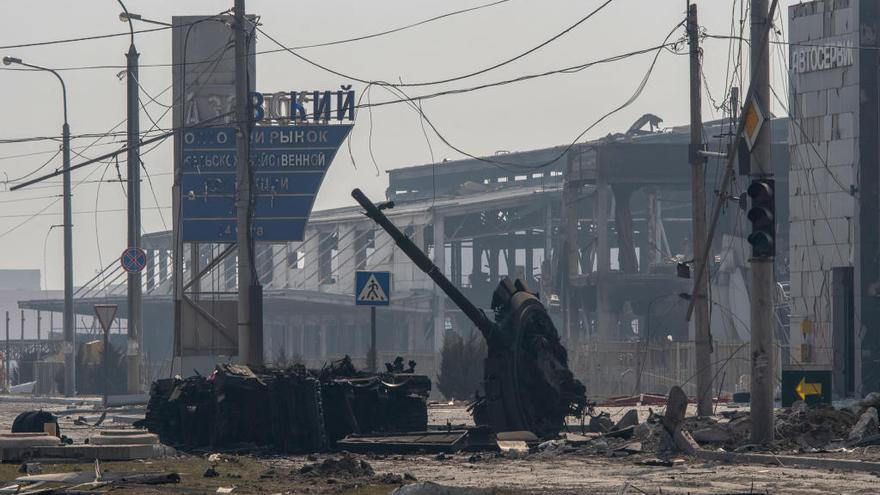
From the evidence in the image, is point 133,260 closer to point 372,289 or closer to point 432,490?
point 372,289

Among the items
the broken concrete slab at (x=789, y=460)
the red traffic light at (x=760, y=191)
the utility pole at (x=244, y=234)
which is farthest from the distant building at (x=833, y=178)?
the broken concrete slab at (x=789, y=460)

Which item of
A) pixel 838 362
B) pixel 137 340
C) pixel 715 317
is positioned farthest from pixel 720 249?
pixel 137 340

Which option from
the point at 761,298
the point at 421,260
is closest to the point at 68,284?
the point at 421,260

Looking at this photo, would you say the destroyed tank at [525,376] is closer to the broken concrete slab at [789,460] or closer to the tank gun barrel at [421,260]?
the tank gun barrel at [421,260]

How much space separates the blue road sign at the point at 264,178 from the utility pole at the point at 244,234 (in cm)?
1154

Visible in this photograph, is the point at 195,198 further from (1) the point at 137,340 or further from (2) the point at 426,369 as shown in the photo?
(2) the point at 426,369

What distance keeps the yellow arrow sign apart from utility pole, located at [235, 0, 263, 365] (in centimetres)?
1003

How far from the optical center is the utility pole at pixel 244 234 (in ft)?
101

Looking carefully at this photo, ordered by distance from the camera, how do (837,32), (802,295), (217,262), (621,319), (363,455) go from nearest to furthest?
(363,455), (217,262), (837,32), (802,295), (621,319)

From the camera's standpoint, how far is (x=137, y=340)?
46.5 metres

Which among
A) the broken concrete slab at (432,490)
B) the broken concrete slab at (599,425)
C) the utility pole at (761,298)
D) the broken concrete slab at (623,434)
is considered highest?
the utility pole at (761,298)

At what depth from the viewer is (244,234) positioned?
3078 centimetres

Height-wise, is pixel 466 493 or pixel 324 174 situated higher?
pixel 324 174

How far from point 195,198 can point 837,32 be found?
24437mm
